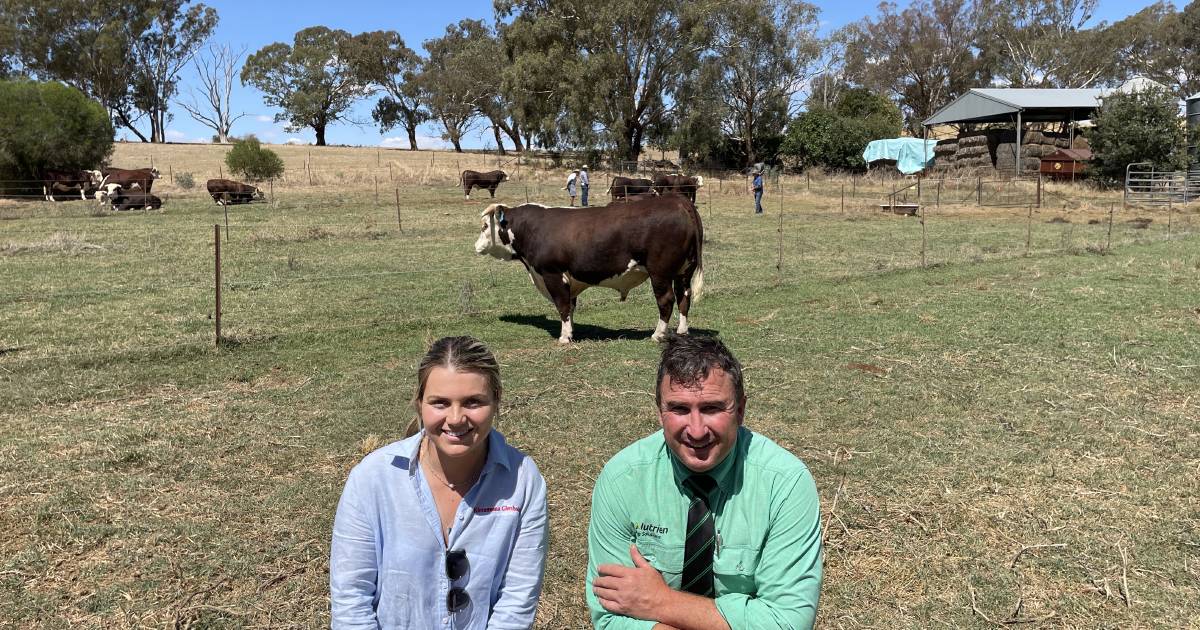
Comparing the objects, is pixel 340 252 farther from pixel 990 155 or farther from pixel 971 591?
pixel 990 155

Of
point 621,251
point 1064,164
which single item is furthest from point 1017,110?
point 621,251

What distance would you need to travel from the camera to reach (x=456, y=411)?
2.46 meters

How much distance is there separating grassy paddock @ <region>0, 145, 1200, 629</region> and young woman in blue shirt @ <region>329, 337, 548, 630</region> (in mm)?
1350

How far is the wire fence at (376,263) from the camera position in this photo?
10.2 metres

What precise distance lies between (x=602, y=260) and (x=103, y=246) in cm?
1195

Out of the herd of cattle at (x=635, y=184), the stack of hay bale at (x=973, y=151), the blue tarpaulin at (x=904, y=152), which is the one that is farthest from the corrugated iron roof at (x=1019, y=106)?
the herd of cattle at (x=635, y=184)

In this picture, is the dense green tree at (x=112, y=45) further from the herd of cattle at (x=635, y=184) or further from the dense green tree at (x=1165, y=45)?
the dense green tree at (x=1165, y=45)

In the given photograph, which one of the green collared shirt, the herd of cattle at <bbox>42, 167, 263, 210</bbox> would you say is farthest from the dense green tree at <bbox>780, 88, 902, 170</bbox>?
the green collared shirt

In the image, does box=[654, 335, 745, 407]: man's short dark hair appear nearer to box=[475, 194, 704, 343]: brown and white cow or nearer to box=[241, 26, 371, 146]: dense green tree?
box=[475, 194, 704, 343]: brown and white cow

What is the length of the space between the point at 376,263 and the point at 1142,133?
99.7ft

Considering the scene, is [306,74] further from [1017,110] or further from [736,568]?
[736,568]

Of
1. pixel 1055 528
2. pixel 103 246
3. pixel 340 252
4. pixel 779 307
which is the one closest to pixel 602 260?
pixel 779 307

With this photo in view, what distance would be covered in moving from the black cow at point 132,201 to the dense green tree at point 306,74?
48.3 meters

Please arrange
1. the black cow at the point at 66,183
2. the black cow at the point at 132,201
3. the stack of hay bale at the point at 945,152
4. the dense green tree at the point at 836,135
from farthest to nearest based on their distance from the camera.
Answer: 1. the dense green tree at the point at 836,135
2. the stack of hay bale at the point at 945,152
3. the black cow at the point at 66,183
4. the black cow at the point at 132,201
